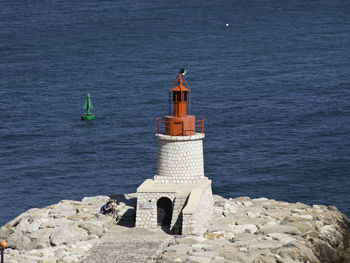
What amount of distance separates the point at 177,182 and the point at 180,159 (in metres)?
1.11

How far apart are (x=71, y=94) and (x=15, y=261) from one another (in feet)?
198

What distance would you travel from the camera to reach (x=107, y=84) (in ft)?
311

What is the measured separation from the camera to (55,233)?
33.8 metres

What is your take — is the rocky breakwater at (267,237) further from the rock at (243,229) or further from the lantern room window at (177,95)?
the lantern room window at (177,95)

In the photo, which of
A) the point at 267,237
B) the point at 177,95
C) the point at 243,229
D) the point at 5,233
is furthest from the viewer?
Result: the point at 177,95

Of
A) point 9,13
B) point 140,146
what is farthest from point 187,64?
point 9,13

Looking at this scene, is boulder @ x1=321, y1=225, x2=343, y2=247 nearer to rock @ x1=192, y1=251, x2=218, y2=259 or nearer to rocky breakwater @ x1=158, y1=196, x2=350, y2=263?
rocky breakwater @ x1=158, y1=196, x2=350, y2=263

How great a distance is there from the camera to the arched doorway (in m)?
35.9

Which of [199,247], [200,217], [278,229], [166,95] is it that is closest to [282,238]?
[278,229]

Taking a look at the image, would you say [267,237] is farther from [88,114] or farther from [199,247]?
[88,114]

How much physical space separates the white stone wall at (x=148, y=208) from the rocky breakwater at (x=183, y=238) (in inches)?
20.6

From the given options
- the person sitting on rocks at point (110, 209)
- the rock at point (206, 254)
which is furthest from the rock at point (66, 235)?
the rock at point (206, 254)

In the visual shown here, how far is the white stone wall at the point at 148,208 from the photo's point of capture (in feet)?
116

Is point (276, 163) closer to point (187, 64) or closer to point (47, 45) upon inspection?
point (187, 64)
